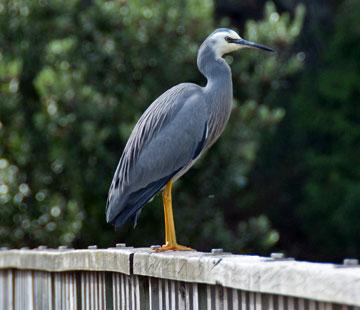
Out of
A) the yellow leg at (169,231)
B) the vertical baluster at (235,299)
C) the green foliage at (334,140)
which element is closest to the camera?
the vertical baluster at (235,299)

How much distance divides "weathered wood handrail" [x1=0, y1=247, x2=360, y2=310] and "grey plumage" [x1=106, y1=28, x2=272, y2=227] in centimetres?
65

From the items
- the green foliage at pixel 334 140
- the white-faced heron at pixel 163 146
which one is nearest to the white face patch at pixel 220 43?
the white-faced heron at pixel 163 146

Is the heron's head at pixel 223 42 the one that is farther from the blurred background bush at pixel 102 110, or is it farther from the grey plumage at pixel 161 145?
the blurred background bush at pixel 102 110

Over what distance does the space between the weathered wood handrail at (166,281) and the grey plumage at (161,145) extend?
65 centimetres

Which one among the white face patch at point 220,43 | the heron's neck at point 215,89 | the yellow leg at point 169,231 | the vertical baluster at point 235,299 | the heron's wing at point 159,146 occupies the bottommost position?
the vertical baluster at point 235,299

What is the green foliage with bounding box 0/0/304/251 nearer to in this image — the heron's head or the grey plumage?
the heron's head

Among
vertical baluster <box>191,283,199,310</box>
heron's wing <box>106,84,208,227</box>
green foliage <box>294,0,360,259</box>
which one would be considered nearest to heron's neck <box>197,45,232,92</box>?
heron's wing <box>106,84,208,227</box>

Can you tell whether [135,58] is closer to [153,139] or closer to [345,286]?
[153,139]

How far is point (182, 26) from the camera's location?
1450 centimetres

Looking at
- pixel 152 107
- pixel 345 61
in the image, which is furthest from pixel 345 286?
pixel 345 61

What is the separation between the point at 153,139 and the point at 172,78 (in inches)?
270

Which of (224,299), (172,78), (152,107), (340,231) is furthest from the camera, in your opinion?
(340,231)

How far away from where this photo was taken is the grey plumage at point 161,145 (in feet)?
24.2

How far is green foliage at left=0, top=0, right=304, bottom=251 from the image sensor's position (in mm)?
13766
